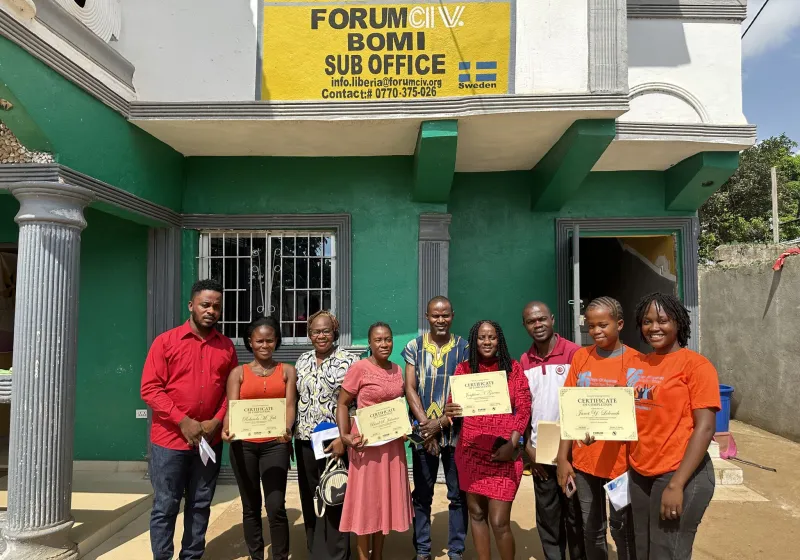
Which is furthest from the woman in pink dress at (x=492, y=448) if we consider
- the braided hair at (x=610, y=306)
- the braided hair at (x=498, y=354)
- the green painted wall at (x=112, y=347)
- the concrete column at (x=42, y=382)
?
the green painted wall at (x=112, y=347)

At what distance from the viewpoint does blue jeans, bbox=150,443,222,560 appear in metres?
3.09

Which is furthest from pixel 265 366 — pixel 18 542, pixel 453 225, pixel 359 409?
pixel 453 225

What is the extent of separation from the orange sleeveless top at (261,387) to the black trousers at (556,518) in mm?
1617

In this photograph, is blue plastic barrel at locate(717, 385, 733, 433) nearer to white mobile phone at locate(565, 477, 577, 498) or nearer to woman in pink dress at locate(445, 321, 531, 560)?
white mobile phone at locate(565, 477, 577, 498)

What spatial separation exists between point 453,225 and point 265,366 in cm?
315

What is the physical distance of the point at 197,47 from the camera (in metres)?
4.32

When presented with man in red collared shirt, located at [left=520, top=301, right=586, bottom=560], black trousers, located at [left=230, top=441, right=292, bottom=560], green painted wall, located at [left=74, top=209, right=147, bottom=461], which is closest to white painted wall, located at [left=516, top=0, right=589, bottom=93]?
man in red collared shirt, located at [left=520, top=301, right=586, bottom=560]

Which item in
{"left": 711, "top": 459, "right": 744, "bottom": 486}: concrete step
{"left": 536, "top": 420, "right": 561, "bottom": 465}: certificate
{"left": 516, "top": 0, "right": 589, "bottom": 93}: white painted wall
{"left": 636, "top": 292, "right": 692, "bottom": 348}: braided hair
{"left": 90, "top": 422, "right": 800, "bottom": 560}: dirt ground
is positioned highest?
{"left": 516, "top": 0, "right": 589, "bottom": 93}: white painted wall

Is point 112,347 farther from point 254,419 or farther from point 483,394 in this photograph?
point 483,394

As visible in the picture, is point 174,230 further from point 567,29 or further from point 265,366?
point 567,29

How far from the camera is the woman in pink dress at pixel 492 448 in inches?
110

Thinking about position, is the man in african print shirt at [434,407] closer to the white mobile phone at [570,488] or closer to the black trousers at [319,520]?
the black trousers at [319,520]

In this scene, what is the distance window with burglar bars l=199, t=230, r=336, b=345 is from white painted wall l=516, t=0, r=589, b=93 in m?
2.46

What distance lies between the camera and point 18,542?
10.7 feet
